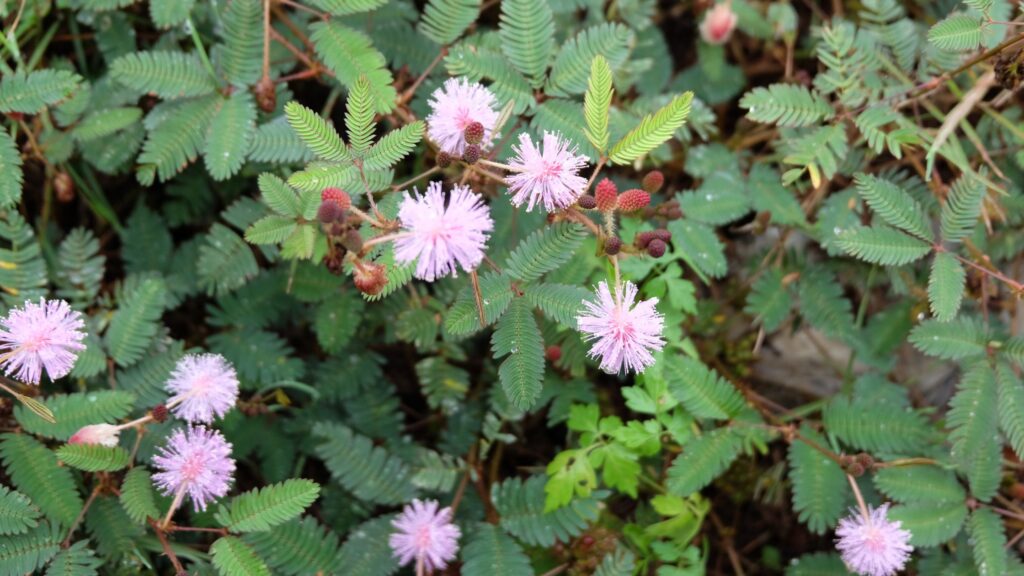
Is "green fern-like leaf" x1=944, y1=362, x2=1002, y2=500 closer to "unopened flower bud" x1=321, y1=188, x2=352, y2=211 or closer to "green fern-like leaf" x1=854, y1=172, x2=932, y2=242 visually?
"green fern-like leaf" x1=854, y1=172, x2=932, y2=242

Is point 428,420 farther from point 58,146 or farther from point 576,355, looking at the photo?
point 58,146

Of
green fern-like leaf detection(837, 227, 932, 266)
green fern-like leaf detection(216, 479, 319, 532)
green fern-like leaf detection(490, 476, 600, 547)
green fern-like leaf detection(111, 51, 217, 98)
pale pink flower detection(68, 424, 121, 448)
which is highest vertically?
green fern-like leaf detection(111, 51, 217, 98)

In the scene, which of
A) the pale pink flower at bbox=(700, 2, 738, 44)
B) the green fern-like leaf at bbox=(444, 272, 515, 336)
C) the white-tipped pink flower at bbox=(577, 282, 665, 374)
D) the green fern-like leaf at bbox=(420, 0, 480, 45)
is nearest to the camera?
the white-tipped pink flower at bbox=(577, 282, 665, 374)

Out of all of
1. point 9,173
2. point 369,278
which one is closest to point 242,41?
point 9,173

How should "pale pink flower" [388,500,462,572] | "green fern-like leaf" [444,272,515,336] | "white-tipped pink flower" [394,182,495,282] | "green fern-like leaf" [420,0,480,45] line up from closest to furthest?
"white-tipped pink flower" [394,182,495,282] → "green fern-like leaf" [444,272,515,336] → "pale pink flower" [388,500,462,572] → "green fern-like leaf" [420,0,480,45]

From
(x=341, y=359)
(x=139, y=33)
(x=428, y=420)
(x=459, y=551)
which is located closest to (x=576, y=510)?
(x=459, y=551)

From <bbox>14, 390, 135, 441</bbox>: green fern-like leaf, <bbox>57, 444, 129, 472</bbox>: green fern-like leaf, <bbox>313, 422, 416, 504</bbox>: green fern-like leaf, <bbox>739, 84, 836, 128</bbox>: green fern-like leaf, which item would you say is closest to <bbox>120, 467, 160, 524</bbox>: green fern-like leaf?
<bbox>57, 444, 129, 472</bbox>: green fern-like leaf

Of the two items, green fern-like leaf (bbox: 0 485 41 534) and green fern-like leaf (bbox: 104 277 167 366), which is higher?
green fern-like leaf (bbox: 104 277 167 366)
